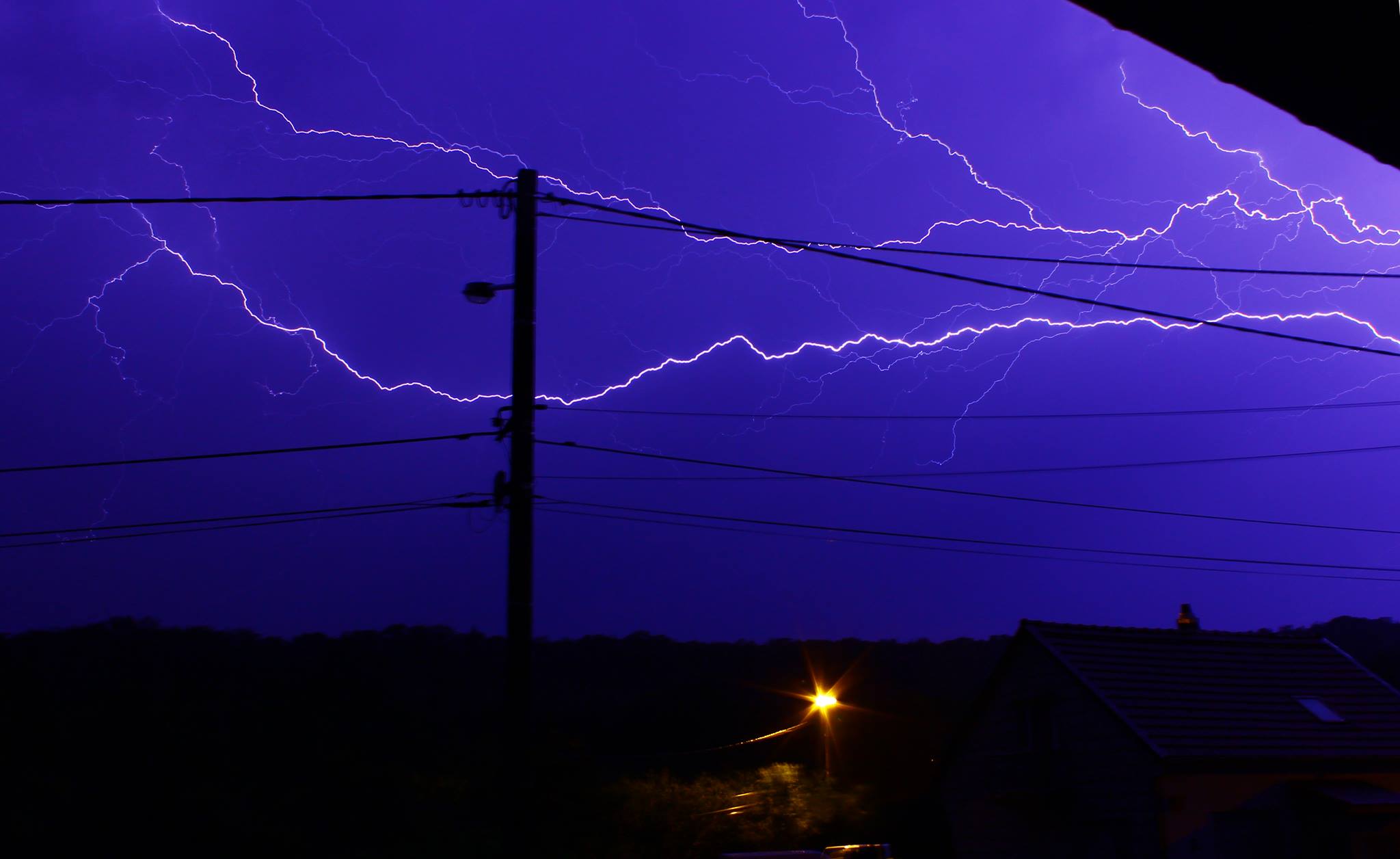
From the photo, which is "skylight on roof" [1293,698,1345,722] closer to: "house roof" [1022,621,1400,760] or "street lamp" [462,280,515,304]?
"house roof" [1022,621,1400,760]

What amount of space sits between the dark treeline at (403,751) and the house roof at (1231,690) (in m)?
3.90

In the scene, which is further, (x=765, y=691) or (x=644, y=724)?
(x=765, y=691)

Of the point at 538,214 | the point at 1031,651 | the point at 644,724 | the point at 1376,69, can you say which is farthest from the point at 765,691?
the point at 1376,69

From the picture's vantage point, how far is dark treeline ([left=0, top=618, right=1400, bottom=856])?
16.4 metres

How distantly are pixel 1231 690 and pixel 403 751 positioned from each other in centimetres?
1662

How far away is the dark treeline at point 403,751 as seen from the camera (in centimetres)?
1638

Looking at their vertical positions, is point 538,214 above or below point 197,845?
above

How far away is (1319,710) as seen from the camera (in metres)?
20.6

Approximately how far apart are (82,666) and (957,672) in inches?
1547

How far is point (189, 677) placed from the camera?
25.3 meters

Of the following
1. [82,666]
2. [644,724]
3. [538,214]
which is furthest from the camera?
[644,724]

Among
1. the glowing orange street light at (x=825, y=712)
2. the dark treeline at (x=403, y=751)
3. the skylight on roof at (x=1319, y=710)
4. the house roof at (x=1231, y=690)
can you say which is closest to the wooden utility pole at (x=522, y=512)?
the dark treeline at (x=403, y=751)

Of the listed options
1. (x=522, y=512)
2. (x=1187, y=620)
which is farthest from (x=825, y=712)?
(x=522, y=512)

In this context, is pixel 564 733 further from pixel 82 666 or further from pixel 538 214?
pixel 82 666
